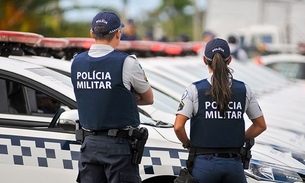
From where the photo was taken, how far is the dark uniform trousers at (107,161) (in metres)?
4.50

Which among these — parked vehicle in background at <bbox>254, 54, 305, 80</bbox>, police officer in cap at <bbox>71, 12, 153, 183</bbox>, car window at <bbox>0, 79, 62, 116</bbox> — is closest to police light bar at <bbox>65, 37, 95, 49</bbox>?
car window at <bbox>0, 79, 62, 116</bbox>

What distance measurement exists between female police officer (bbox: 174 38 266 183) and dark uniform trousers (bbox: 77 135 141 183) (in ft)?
1.12

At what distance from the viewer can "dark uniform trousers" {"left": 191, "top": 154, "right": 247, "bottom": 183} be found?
443 centimetres

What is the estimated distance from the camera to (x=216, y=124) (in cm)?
443

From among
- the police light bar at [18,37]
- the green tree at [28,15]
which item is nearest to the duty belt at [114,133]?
the police light bar at [18,37]

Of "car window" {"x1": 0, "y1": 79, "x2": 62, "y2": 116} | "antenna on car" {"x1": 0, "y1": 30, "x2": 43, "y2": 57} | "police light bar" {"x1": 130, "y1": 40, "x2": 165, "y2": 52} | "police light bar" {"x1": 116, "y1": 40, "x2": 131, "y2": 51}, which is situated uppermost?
"antenna on car" {"x1": 0, "y1": 30, "x2": 43, "y2": 57}

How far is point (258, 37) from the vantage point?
89.6 ft

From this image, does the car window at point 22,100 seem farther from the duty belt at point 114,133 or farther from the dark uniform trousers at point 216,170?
the dark uniform trousers at point 216,170

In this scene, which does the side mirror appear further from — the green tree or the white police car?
the green tree

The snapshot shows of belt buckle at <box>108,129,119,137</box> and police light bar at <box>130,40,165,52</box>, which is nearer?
belt buckle at <box>108,129,119,137</box>

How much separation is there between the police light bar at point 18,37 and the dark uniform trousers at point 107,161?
1.40 m

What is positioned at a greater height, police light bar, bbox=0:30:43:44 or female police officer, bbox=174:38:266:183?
Answer: police light bar, bbox=0:30:43:44

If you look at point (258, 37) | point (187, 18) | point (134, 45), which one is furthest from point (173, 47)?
point (187, 18)

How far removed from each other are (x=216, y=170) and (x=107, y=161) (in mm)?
648
